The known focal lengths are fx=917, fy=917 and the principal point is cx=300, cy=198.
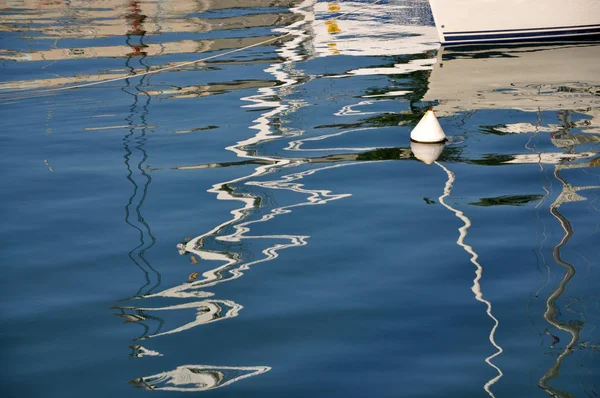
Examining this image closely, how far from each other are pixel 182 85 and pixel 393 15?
32.0 feet

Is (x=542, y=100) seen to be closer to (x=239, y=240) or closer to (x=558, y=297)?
(x=239, y=240)

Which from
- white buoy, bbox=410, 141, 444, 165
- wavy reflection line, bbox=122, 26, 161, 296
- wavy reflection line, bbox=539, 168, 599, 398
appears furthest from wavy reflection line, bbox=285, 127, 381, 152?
wavy reflection line, bbox=539, 168, 599, 398

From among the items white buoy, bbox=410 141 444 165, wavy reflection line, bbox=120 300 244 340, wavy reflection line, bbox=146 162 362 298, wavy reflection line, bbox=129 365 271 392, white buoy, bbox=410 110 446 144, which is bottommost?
wavy reflection line, bbox=129 365 271 392

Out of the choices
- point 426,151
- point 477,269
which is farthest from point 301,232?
point 426,151

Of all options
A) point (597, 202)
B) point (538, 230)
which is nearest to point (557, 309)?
point (538, 230)

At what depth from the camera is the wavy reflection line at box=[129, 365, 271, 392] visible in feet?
21.5

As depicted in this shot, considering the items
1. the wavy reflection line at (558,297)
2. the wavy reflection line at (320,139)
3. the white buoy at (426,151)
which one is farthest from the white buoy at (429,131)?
the wavy reflection line at (558,297)

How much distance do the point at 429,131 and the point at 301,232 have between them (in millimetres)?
3862

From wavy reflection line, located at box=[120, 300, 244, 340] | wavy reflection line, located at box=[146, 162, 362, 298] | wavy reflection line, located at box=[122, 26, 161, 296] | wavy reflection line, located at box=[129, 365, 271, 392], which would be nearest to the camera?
wavy reflection line, located at box=[129, 365, 271, 392]

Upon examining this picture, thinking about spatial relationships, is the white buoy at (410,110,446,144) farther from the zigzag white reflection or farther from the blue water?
the zigzag white reflection

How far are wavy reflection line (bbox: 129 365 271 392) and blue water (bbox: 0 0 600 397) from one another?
0.06 feet

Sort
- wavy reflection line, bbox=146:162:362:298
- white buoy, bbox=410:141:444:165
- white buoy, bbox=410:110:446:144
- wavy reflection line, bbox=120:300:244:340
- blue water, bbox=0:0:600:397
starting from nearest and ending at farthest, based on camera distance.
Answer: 1. blue water, bbox=0:0:600:397
2. wavy reflection line, bbox=120:300:244:340
3. wavy reflection line, bbox=146:162:362:298
4. white buoy, bbox=410:141:444:165
5. white buoy, bbox=410:110:446:144

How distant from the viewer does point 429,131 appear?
12.8m

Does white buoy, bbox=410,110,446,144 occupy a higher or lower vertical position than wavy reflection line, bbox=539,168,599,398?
higher
